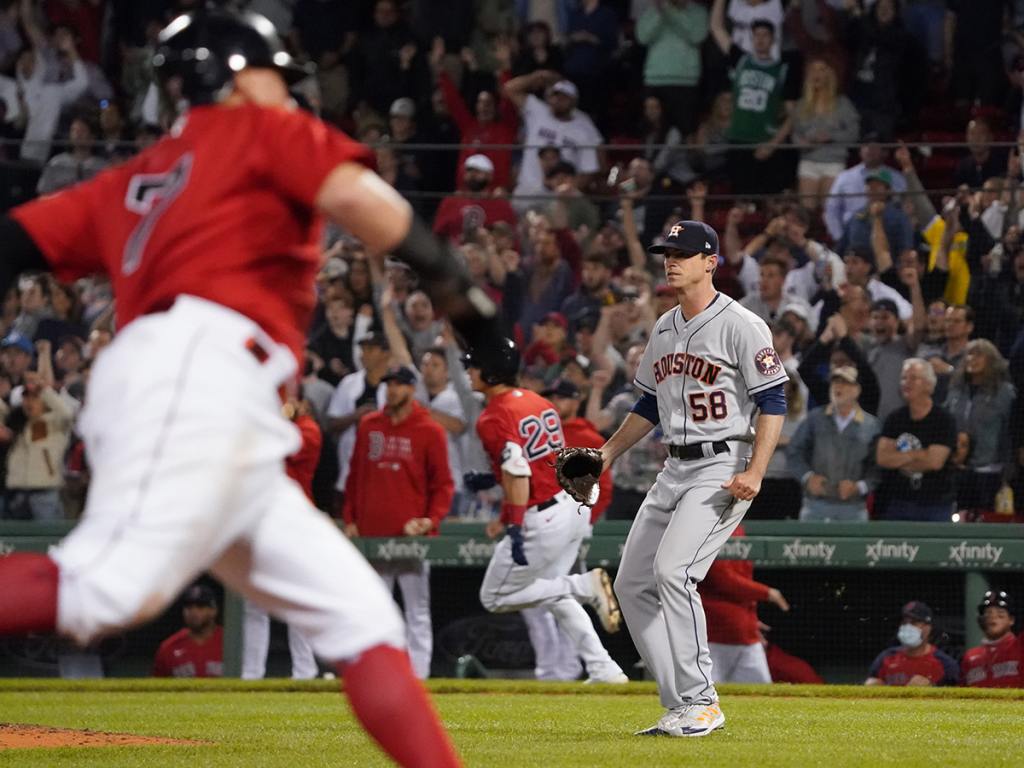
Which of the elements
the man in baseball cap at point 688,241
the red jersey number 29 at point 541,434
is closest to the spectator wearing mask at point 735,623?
the red jersey number 29 at point 541,434

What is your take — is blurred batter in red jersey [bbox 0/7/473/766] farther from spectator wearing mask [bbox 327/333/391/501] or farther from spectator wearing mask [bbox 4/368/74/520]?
spectator wearing mask [bbox 4/368/74/520]

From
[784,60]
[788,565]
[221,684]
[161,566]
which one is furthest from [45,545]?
[161,566]

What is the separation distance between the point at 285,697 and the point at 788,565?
328 cm

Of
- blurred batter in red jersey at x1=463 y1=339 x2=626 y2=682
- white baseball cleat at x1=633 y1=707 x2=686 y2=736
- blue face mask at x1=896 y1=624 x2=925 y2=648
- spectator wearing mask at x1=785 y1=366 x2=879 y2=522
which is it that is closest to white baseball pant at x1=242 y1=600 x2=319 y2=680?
blurred batter in red jersey at x1=463 y1=339 x2=626 y2=682

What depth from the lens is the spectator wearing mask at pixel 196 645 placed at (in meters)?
11.6

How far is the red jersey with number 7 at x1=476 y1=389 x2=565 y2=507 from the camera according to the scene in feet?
32.8

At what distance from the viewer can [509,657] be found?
457 inches

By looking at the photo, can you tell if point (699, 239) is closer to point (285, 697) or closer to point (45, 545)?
point (285, 697)

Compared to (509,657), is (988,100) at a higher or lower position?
higher

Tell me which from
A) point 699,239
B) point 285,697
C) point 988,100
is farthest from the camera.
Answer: point 988,100

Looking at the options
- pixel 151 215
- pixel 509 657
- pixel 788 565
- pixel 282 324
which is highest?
pixel 151 215

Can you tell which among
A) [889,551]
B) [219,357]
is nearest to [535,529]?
[889,551]

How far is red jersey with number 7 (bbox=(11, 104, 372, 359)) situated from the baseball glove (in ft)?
11.4

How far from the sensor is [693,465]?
7.09 m
